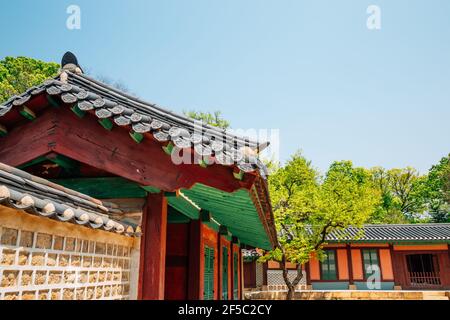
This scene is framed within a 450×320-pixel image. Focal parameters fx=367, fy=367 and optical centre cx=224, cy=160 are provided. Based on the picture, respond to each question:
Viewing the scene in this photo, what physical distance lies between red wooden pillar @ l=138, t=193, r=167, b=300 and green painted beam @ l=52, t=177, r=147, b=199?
0.20 metres

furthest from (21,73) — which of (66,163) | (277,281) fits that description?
(66,163)

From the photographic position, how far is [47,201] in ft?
8.20

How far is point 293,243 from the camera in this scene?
20.5m

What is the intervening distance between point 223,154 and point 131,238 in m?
1.59

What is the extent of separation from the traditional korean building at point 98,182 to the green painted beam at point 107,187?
12mm

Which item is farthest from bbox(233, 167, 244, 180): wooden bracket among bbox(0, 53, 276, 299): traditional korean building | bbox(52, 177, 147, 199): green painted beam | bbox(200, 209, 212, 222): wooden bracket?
bbox(200, 209, 212, 222): wooden bracket

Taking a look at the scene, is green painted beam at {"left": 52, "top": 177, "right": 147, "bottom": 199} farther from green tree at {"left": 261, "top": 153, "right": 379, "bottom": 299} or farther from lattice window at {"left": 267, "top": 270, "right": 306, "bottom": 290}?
lattice window at {"left": 267, "top": 270, "right": 306, "bottom": 290}

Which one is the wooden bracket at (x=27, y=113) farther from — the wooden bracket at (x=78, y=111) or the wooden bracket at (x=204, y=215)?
the wooden bracket at (x=204, y=215)

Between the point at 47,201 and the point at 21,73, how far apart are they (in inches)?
1175

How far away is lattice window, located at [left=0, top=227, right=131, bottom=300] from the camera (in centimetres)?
233

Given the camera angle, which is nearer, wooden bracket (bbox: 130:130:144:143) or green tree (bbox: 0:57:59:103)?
wooden bracket (bbox: 130:130:144:143)

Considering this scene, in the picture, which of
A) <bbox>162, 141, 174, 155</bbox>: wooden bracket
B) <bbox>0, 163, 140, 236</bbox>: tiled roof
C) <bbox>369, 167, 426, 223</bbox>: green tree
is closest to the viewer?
<bbox>0, 163, 140, 236</bbox>: tiled roof
